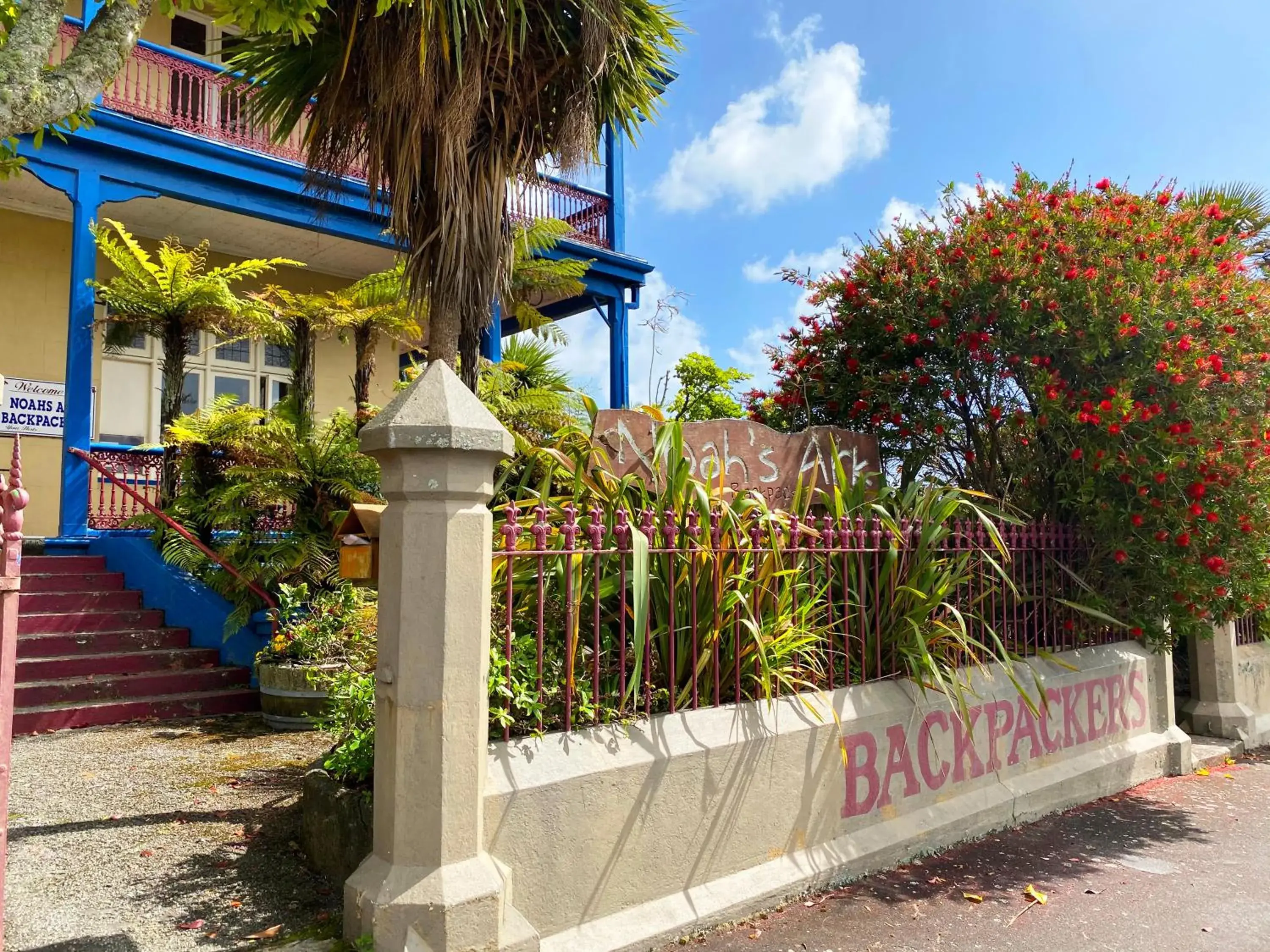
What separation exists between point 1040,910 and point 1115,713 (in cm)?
268

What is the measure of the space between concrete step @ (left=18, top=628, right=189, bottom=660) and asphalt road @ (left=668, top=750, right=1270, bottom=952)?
18.1 ft

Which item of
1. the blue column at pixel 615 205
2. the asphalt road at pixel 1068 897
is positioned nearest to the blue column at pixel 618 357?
the blue column at pixel 615 205

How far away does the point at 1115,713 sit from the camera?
606cm

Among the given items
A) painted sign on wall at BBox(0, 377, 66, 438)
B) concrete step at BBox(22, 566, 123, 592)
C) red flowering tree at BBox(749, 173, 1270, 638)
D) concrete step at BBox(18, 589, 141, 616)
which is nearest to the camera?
red flowering tree at BBox(749, 173, 1270, 638)

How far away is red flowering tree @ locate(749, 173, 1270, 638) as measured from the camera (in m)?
5.40

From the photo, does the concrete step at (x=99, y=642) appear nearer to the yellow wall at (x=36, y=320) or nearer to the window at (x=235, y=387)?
the yellow wall at (x=36, y=320)

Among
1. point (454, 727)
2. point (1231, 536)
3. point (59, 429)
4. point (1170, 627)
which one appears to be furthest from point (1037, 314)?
A: point (59, 429)

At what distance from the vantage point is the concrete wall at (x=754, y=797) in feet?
10.6

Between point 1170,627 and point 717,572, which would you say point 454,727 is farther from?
point 1170,627

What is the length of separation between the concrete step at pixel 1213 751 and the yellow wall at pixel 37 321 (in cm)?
967

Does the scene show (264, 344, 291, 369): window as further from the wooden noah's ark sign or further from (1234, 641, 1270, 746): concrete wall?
(1234, 641, 1270, 746): concrete wall

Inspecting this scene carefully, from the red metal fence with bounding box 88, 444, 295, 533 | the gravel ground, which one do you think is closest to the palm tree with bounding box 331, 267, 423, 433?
the red metal fence with bounding box 88, 444, 295, 533

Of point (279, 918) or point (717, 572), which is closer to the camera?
point (279, 918)

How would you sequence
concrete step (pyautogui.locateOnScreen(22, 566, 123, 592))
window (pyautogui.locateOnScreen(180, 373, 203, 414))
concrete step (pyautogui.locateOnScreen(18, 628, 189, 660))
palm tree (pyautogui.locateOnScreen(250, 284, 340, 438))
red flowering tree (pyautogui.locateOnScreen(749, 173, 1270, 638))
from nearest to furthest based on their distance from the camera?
red flowering tree (pyautogui.locateOnScreen(749, 173, 1270, 638))
concrete step (pyautogui.locateOnScreen(18, 628, 189, 660))
concrete step (pyautogui.locateOnScreen(22, 566, 123, 592))
palm tree (pyautogui.locateOnScreen(250, 284, 340, 438))
window (pyautogui.locateOnScreen(180, 373, 203, 414))
